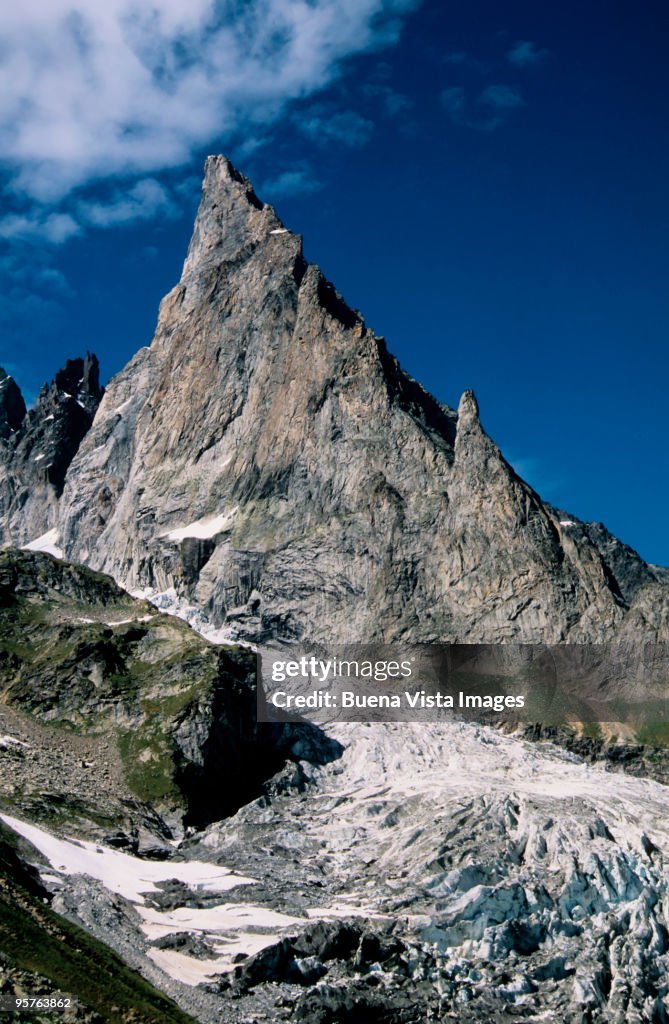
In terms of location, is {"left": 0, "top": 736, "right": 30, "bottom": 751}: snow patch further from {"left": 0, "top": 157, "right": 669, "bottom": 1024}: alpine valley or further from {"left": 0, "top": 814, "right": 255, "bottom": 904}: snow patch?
{"left": 0, "top": 814, "right": 255, "bottom": 904}: snow patch

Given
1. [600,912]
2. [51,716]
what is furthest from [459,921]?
[51,716]

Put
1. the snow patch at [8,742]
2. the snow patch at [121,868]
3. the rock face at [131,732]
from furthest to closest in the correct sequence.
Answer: the snow patch at [8,742] < the rock face at [131,732] < the snow patch at [121,868]

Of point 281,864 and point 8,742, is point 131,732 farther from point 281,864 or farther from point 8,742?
point 281,864

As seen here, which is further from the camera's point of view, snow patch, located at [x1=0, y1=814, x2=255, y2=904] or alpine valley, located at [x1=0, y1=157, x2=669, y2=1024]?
snow patch, located at [x1=0, y1=814, x2=255, y2=904]

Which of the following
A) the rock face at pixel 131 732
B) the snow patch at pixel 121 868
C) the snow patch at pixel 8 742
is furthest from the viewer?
the snow patch at pixel 8 742

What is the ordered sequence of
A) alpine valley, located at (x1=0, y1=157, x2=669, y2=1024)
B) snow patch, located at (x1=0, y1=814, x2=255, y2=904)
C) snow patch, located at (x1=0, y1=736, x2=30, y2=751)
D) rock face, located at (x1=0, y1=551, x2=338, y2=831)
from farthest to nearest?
snow patch, located at (x1=0, y1=736, x2=30, y2=751)
rock face, located at (x1=0, y1=551, x2=338, y2=831)
snow patch, located at (x1=0, y1=814, x2=255, y2=904)
alpine valley, located at (x1=0, y1=157, x2=669, y2=1024)

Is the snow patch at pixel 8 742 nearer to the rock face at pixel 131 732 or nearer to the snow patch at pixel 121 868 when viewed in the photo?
the rock face at pixel 131 732

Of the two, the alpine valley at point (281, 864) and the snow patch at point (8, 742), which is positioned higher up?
the snow patch at point (8, 742)

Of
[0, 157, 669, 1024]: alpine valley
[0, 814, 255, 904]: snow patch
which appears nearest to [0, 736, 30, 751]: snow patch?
[0, 157, 669, 1024]: alpine valley

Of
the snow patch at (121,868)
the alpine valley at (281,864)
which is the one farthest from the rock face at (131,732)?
the snow patch at (121,868)

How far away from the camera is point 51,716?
18025cm

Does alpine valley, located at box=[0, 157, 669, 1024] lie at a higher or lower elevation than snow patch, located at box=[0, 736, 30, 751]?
lower

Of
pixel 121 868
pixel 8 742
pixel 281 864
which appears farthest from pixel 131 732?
pixel 121 868

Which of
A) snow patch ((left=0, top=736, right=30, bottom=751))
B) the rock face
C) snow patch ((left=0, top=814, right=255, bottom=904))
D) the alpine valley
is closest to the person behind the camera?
the alpine valley
